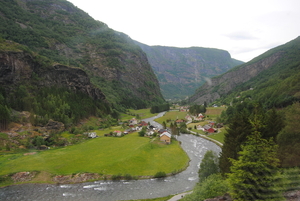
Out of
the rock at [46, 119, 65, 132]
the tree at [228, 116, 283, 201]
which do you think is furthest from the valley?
the rock at [46, 119, 65, 132]

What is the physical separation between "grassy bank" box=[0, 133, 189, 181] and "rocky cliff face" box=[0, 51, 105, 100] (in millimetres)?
52373

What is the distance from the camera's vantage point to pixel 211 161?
127 feet

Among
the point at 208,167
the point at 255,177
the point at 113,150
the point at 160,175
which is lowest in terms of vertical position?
the point at 160,175

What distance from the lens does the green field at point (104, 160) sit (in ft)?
162

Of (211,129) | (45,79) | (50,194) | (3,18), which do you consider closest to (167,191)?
(50,194)

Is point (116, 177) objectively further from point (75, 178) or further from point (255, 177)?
point (255, 177)

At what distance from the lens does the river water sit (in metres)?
38.3

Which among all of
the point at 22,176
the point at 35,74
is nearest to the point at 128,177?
the point at 22,176

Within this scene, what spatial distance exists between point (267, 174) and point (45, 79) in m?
120

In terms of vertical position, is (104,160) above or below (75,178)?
above

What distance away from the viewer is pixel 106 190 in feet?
135

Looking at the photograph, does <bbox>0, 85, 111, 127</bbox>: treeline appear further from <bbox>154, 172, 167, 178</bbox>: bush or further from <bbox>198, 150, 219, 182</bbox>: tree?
<bbox>198, 150, 219, 182</bbox>: tree

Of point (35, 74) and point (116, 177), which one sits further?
point (35, 74)

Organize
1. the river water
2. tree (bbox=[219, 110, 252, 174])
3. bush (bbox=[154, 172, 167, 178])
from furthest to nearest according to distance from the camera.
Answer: bush (bbox=[154, 172, 167, 178])
the river water
tree (bbox=[219, 110, 252, 174])
